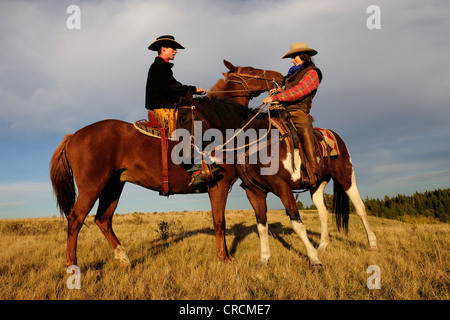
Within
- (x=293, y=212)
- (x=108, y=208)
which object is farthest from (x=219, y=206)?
(x=108, y=208)

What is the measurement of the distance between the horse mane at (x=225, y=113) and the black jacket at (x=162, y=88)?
1.62 ft

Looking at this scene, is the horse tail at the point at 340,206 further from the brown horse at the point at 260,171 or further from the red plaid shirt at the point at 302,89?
the red plaid shirt at the point at 302,89

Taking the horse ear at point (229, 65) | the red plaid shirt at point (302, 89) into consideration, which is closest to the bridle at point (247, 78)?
the horse ear at point (229, 65)

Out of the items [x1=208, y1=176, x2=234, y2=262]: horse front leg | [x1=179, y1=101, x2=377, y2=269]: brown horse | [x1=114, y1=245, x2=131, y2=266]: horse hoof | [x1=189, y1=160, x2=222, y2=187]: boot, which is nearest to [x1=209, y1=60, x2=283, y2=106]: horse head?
[x1=179, y1=101, x2=377, y2=269]: brown horse

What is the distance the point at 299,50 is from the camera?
4859mm

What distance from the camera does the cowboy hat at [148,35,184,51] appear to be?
16.0ft

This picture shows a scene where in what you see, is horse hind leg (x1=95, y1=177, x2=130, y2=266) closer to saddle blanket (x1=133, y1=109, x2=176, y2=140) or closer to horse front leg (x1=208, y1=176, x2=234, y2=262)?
saddle blanket (x1=133, y1=109, x2=176, y2=140)

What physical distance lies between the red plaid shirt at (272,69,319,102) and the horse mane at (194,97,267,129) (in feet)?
1.72

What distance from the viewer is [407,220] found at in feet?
51.4

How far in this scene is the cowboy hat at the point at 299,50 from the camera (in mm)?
4845

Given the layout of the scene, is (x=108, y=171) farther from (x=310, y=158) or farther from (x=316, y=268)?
(x=316, y=268)

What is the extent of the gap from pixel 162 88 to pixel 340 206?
209 inches

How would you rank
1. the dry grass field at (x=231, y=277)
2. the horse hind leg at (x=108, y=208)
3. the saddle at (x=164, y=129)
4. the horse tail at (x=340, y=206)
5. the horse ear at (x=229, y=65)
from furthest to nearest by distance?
the horse tail at (x=340, y=206), the horse ear at (x=229, y=65), the horse hind leg at (x=108, y=208), the saddle at (x=164, y=129), the dry grass field at (x=231, y=277)
